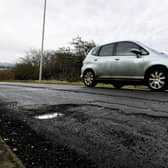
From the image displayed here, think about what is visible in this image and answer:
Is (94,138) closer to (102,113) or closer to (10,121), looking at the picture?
(102,113)

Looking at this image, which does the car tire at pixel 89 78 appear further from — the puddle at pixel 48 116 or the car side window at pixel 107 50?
the puddle at pixel 48 116

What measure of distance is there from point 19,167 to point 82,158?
1.95 feet

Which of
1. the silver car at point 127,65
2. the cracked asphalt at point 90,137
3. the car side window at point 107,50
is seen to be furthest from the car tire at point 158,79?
the cracked asphalt at point 90,137

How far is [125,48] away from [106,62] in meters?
0.95

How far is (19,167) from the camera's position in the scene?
188cm

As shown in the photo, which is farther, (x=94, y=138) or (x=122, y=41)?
(x=122, y=41)

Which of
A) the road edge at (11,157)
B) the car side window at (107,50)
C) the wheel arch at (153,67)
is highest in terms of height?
the car side window at (107,50)

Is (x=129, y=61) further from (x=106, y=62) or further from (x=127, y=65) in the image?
(x=106, y=62)

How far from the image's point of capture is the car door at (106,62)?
8.64 meters

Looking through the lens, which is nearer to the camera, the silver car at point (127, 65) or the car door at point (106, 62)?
the silver car at point (127, 65)

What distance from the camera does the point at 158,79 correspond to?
748 cm

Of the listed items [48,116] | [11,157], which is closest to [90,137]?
[11,157]

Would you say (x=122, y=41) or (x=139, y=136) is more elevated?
(x=122, y=41)

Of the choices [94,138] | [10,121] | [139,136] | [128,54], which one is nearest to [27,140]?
[94,138]
